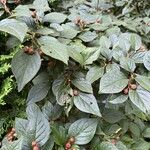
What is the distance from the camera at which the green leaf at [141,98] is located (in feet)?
3.71

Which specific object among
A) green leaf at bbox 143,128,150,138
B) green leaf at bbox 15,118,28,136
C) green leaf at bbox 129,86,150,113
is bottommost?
green leaf at bbox 143,128,150,138

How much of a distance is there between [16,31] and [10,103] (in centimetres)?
70

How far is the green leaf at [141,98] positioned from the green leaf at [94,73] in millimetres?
149

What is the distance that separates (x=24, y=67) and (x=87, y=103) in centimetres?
26

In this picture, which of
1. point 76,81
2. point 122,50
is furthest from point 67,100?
point 122,50

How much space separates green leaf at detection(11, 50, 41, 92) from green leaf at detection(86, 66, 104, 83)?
0.21 m

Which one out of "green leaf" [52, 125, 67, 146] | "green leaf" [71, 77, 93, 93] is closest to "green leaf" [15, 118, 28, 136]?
"green leaf" [52, 125, 67, 146]

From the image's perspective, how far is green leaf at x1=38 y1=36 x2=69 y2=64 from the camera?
1.10m

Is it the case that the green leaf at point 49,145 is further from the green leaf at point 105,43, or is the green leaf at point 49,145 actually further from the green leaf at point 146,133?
the green leaf at point 146,133

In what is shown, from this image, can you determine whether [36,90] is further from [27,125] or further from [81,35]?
[81,35]

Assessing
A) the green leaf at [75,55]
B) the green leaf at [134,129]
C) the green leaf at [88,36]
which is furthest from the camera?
the green leaf at [134,129]

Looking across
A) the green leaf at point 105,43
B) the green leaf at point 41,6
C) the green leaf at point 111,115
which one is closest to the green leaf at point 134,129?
the green leaf at point 111,115

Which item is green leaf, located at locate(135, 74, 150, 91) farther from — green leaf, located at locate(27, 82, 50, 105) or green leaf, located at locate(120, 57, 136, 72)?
green leaf, located at locate(27, 82, 50, 105)

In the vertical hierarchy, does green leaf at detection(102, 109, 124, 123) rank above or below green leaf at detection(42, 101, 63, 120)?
below
